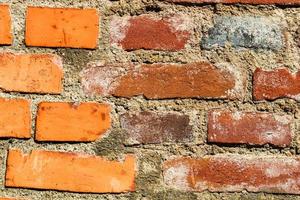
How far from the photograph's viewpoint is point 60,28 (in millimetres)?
968

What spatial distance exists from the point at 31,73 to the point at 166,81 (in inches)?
9.7

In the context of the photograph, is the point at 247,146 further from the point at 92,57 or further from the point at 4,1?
the point at 4,1

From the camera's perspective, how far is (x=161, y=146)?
962mm

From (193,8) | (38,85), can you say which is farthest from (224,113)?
(38,85)

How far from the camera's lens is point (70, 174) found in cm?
95

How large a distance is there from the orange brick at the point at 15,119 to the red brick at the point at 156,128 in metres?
0.17

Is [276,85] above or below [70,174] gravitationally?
above

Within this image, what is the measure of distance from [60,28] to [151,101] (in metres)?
0.21

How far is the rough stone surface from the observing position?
97cm

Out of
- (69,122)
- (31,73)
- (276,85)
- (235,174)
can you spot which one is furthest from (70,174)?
(276,85)

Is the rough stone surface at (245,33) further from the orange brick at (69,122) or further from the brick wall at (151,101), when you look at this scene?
the orange brick at (69,122)

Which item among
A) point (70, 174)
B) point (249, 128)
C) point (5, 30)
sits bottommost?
point (70, 174)

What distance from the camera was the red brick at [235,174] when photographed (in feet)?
3.11

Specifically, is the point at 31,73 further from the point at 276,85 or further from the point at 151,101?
the point at 276,85
